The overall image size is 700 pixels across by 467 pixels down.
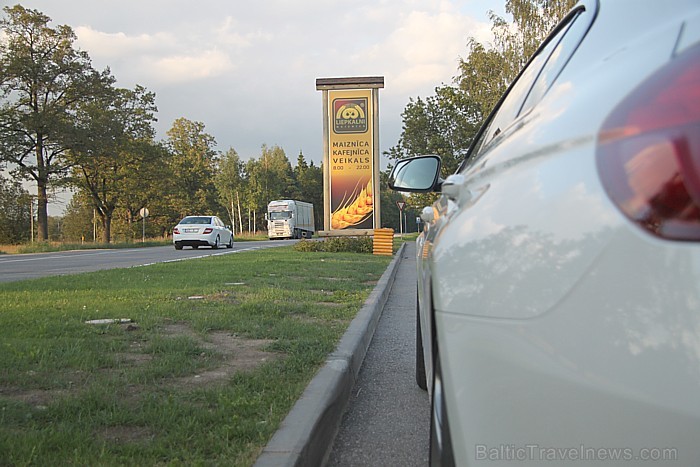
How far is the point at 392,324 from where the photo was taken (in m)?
6.75

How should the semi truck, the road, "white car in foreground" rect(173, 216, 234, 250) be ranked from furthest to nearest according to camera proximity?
the semi truck, "white car in foreground" rect(173, 216, 234, 250), the road

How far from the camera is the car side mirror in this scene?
3393mm

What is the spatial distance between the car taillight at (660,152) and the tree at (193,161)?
64.4 m

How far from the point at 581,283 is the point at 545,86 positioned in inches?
30.4

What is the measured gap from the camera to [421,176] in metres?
3.43

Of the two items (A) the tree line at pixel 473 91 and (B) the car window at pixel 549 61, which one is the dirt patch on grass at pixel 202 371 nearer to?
(B) the car window at pixel 549 61

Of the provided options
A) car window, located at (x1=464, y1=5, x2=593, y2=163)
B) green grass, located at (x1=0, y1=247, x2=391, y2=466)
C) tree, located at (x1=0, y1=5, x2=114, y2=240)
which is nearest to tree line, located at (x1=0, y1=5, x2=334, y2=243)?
tree, located at (x1=0, y1=5, x2=114, y2=240)

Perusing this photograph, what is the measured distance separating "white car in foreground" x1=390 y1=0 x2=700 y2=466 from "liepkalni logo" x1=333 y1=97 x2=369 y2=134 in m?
19.0

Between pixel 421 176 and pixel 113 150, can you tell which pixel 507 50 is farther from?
pixel 421 176

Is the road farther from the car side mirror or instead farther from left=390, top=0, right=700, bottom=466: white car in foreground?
left=390, top=0, right=700, bottom=466: white car in foreground

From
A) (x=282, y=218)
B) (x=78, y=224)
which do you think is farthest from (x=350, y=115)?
(x=78, y=224)

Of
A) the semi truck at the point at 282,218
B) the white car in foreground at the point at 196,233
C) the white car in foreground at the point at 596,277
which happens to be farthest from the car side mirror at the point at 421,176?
the semi truck at the point at 282,218

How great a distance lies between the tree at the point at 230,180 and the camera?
68125 mm

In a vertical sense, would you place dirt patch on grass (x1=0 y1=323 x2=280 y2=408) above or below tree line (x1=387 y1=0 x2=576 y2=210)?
below
